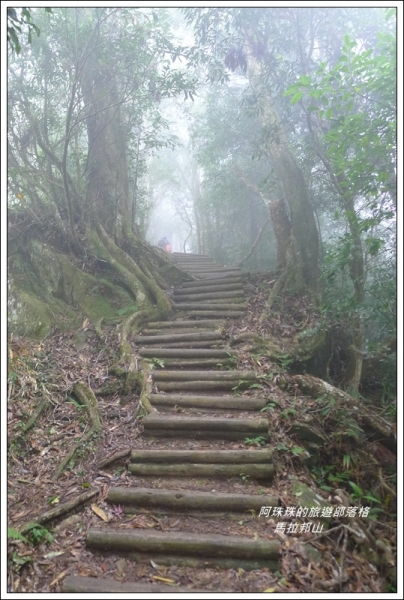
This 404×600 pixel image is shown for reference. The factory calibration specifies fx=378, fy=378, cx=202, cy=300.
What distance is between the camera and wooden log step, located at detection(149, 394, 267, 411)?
185 inches

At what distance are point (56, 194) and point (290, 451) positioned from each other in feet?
23.2

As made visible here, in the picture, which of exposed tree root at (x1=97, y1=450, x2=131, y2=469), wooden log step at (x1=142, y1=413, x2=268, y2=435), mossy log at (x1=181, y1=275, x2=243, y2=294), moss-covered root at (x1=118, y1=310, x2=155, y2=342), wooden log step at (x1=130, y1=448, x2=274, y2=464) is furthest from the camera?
mossy log at (x1=181, y1=275, x2=243, y2=294)

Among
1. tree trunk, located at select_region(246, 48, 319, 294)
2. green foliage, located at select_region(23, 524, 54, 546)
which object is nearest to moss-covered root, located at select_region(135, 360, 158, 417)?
green foliage, located at select_region(23, 524, 54, 546)

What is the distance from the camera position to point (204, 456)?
3.92 metres

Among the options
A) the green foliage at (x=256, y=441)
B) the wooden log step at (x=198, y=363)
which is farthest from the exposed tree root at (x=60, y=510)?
the wooden log step at (x=198, y=363)

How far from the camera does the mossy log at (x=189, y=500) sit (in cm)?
344

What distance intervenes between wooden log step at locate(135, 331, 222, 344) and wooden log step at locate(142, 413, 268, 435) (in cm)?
201

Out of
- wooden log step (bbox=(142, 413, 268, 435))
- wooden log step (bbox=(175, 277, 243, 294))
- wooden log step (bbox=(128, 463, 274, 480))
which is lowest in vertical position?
wooden log step (bbox=(128, 463, 274, 480))

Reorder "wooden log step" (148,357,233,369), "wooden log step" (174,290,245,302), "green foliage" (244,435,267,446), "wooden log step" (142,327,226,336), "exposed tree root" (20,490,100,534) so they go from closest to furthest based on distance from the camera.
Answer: "exposed tree root" (20,490,100,534), "green foliage" (244,435,267,446), "wooden log step" (148,357,233,369), "wooden log step" (142,327,226,336), "wooden log step" (174,290,245,302)

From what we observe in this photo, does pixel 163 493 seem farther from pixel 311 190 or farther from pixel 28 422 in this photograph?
pixel 311 190

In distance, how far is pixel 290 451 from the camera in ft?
13.5

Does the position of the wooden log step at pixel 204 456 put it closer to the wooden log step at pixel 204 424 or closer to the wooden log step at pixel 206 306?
the wooden log step at pixel 204 424

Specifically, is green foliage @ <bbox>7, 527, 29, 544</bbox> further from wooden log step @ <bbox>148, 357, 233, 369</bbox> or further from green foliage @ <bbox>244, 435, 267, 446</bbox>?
wooden log step @ <bbox>148, 357, 233, 369</bbox>

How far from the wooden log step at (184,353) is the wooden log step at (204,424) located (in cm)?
146
